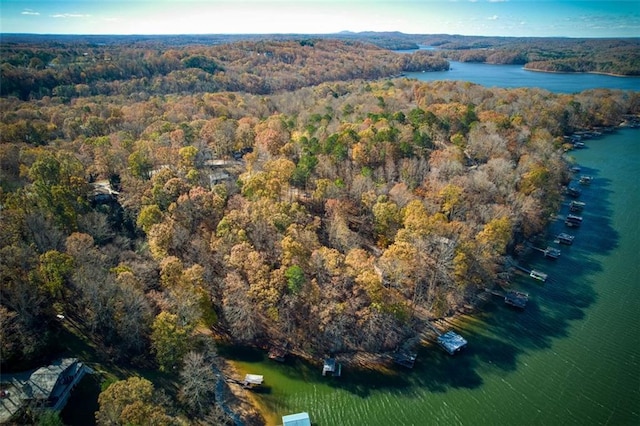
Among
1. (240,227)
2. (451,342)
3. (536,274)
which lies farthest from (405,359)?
(536,274)

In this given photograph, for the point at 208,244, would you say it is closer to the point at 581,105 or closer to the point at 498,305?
the point at 498,305

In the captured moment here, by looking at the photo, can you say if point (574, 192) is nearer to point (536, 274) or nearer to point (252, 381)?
point (536, 274)

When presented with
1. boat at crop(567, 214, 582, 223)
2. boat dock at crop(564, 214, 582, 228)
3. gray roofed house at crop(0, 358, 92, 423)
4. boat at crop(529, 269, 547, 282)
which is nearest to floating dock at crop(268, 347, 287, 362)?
gray roofed house at crop(0, 358, 92, 423)

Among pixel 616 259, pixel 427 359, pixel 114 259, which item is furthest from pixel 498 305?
pixel 114 259

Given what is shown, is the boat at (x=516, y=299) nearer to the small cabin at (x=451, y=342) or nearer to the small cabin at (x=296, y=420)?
the small cabin at (x=451, y=342)

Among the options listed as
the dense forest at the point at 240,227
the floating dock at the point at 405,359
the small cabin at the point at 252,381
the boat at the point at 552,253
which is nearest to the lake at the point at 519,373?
the floating dock at the point at 405,359
